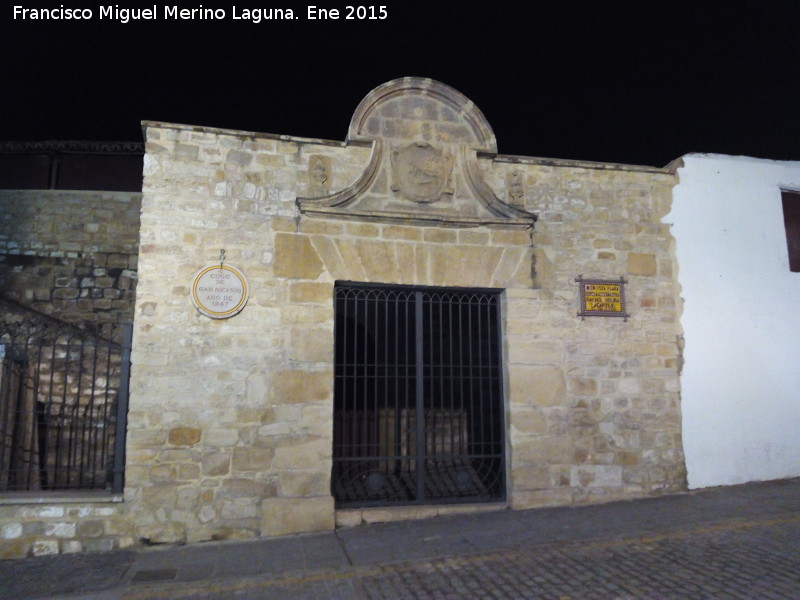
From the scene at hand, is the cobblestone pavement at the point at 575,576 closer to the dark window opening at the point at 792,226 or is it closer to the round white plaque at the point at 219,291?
the round white plaque at the point at 219,291

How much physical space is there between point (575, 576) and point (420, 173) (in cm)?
401

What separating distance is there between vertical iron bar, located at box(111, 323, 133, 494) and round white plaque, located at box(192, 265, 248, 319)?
27.2 inches

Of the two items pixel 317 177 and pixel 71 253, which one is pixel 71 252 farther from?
pixel 317 177

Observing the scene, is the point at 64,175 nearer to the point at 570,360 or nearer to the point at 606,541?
the point at 570,360

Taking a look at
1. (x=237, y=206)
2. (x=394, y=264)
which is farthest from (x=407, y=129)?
(x=237, y=206)

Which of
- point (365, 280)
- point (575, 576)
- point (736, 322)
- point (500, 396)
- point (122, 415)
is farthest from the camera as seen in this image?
point (736, 322)

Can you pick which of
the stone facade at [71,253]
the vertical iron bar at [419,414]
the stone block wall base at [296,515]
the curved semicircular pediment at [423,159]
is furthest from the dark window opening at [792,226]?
the stone facade at [71,253]

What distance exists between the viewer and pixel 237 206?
583cm

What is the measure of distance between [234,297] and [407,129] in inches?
99.2

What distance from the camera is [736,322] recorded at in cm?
691

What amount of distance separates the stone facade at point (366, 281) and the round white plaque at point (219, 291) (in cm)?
7

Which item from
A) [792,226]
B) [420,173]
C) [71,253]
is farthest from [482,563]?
[71,253]

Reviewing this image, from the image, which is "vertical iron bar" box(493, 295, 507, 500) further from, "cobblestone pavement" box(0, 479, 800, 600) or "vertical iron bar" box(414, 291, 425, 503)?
"vertical iron bar" box(414, 291, 425, 503)

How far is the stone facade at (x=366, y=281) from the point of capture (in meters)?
5.45
